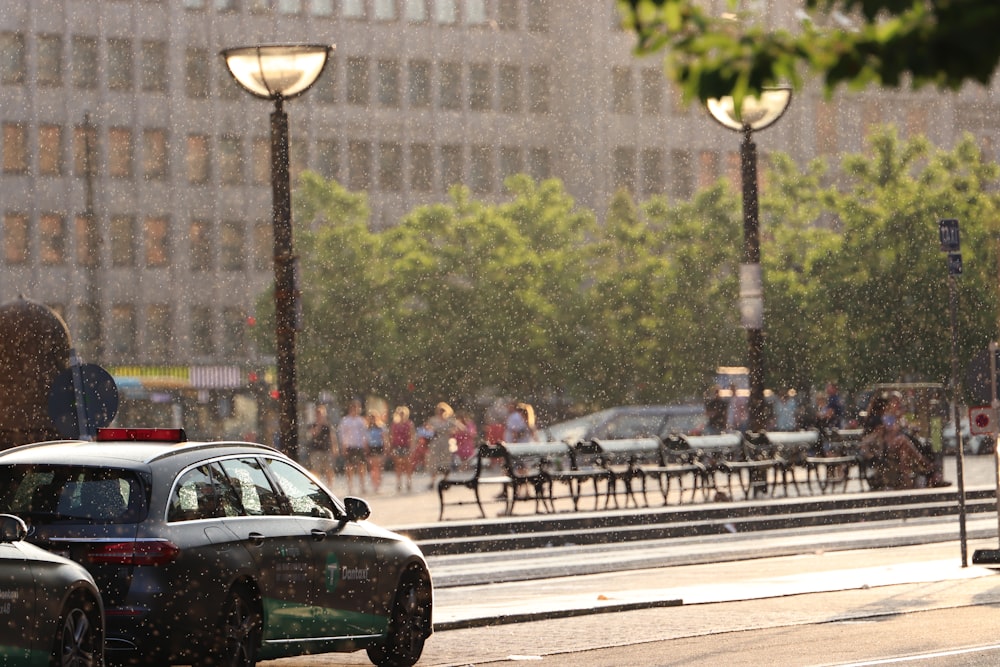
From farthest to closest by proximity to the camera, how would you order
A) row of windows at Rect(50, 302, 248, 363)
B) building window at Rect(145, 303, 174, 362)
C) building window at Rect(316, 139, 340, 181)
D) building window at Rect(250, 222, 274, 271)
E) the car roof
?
building window at Rect(316, 139, 340, 181), building window at Rect(250, 222, 274, 271), building window at Rect(145, 303, 174, 362), row of windows at Rect(50, 302, 248, 363), the car roof

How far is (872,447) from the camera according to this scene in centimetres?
3400

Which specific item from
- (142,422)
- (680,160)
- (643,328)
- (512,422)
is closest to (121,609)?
(512,422)

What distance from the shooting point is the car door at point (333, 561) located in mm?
12008

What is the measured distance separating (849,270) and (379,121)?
28507mm

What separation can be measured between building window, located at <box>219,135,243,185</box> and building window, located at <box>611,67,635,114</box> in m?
14.9

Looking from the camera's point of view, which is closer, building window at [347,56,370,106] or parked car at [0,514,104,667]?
parked car at [0,514,104,667]

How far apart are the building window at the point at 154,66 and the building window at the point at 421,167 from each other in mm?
10157

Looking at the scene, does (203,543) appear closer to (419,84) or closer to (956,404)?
(956,404)

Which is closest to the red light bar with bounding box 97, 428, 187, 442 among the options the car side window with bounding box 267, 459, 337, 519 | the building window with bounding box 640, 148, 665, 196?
the car side window with bounding box 267, 459, 337, 519

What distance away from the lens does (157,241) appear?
262ft

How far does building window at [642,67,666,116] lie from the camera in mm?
87938

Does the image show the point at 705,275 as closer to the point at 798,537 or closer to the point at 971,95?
the point at 971,95

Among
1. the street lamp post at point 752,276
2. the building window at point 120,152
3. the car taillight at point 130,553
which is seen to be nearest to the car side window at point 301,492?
the car taillight at point 130,553

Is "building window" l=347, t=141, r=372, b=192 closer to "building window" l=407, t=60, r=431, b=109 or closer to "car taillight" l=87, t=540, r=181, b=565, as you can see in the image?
"building window" l=407, t=60, r=431, b=109
